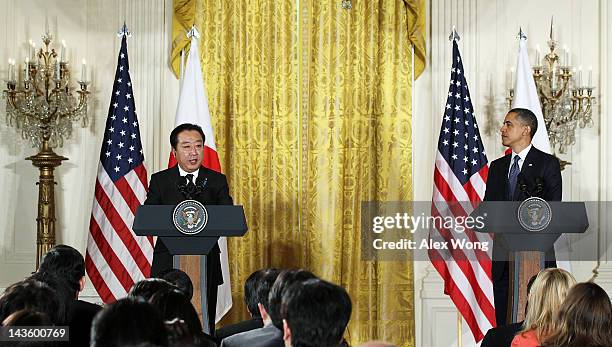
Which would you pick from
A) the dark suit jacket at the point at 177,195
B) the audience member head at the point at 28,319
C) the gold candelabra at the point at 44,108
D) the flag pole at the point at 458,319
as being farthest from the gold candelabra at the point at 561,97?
the audience member head at the point at 28,319

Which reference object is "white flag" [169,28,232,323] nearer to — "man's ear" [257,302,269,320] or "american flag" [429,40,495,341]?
"american flag" [429,40,495,341]

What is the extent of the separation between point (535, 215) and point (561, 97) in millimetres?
2514

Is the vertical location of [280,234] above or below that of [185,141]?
below

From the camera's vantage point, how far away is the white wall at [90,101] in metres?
8.32

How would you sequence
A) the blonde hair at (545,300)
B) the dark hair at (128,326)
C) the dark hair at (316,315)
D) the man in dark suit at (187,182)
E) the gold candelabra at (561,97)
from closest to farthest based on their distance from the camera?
the dark hair at (128,326) → the dark hair at (316,315) → the blonde hair at (545,300) → the man in dark suit at (187,182) → the gold candelabra at (561,97)

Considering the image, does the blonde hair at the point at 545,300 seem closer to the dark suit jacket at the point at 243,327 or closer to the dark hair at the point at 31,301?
the dark suit jacket at the point at 243,327

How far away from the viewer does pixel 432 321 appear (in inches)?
331

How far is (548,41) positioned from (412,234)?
2.08 m

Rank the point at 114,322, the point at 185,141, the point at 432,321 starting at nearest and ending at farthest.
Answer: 1. the point at 114,322
2. the point at 185,141
3. the point at 432,321

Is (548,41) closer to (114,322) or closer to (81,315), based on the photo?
(81,315)

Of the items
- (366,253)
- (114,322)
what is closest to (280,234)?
(366,253)

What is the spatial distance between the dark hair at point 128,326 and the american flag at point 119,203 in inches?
210

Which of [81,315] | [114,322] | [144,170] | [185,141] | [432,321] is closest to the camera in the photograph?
[114,322]

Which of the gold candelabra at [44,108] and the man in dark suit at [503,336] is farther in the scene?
the gold candelabra at [44,108]
